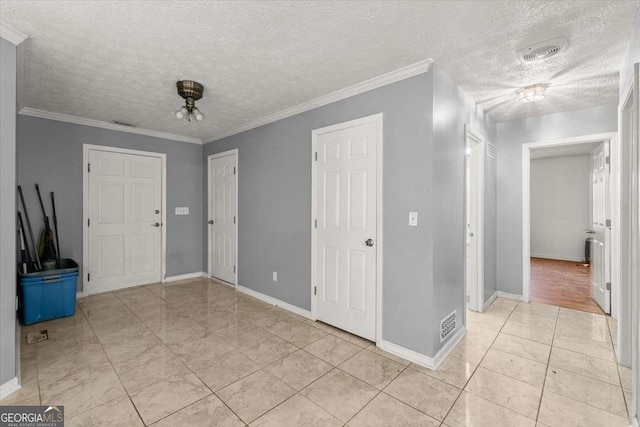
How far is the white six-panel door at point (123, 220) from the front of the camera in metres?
4.07

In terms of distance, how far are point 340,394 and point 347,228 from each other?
1.43m

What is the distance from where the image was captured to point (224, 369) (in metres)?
2.27

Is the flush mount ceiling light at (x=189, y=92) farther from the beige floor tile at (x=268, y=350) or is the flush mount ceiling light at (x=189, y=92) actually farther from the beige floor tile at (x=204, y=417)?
the beige floor tile at (x=204, y=417)

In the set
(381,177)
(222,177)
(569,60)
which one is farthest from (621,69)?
(222,177)

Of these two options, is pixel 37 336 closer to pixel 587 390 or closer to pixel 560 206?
pixel 587 390

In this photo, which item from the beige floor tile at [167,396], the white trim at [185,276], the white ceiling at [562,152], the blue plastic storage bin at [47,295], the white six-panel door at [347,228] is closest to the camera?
the beige floor tile at [167,396]

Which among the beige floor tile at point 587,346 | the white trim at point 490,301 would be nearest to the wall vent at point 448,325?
the beige floor tile at point 587,346

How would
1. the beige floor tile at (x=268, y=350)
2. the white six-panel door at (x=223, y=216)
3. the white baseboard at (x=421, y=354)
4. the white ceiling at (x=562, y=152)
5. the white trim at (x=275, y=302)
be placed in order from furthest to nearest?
1. the white ceiling at (x=562, y=152)
2. the white six-panel door at (x=223, y=216)
3. the white trim at (x=275, y=302)
4. the beige floor tile at (x=268, y=350)
5. the white baseboard at (x=421, y=354)

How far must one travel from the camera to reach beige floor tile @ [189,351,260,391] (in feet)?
6.94

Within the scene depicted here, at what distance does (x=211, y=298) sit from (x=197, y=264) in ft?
4.49

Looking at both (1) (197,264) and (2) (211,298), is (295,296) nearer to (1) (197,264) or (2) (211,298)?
Answer: (2) (211,298)

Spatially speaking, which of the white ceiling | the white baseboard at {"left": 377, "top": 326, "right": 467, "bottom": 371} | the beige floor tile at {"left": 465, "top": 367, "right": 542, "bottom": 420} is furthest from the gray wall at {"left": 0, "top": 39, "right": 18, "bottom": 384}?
the white ceiling

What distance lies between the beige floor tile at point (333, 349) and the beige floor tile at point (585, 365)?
1633mm

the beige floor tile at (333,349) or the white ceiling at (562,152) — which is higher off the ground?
the white ceiling at (562,152)
